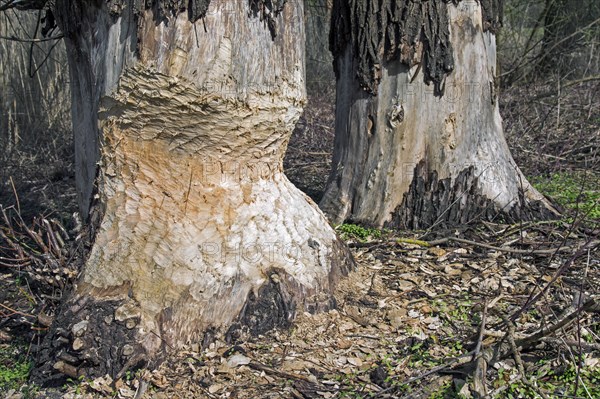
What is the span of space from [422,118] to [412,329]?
4.72 feet

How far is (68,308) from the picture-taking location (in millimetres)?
2850

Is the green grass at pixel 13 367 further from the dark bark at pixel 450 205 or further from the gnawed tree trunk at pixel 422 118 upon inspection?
the dark bark at pixel 450 205

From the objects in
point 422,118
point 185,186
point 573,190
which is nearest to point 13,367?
point 185,186

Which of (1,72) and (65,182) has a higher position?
(1,72)

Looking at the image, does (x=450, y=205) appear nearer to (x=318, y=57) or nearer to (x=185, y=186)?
(x=185, y=186)

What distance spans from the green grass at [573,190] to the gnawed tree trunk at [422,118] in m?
0.30

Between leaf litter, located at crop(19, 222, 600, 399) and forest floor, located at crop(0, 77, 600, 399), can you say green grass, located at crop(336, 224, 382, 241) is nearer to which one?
forest floor, located at crop(0, 77, 600, 399)

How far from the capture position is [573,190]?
15.8 feet

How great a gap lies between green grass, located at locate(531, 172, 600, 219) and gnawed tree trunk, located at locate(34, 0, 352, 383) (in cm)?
204

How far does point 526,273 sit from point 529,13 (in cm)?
843

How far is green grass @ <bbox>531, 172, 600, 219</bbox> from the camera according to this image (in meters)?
4.27

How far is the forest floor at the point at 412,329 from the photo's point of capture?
2.61m

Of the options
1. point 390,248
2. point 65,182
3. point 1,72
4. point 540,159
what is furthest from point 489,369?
point 1,72

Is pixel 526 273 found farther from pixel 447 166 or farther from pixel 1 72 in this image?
pixel 1 72
